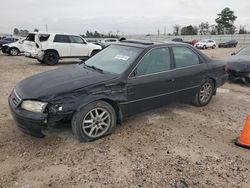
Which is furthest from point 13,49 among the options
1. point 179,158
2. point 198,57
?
point 179,158

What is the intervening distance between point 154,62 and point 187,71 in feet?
2.99

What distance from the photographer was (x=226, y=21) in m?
69.1

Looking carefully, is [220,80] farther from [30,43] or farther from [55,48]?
[30,43]

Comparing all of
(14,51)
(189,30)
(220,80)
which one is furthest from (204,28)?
(220,80)

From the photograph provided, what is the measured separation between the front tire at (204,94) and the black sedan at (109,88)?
36 mm

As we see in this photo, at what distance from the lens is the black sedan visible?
3.81m

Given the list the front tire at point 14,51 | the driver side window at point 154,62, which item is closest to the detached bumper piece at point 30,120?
the driver side window at point 154,62

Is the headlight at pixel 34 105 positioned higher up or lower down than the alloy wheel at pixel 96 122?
higher up

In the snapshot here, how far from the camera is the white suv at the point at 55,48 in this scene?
530 inches

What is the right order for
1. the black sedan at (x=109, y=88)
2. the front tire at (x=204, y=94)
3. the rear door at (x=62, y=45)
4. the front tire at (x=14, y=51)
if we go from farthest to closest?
the front tire at (x=14, y=51)
the rear door at (x=62, y=45)
the front tire at (x=204, y=94)
the black sedan at (x=109, y=88)

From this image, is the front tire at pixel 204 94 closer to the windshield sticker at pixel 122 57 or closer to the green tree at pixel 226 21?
the windshield sticker at pixel 122 57

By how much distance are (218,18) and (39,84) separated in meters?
73.2

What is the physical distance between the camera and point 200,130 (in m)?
4.75

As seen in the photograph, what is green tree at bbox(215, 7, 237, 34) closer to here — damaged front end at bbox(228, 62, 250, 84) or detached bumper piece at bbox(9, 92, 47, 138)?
damaged front end at bbox(228, 62, 250, 84)
